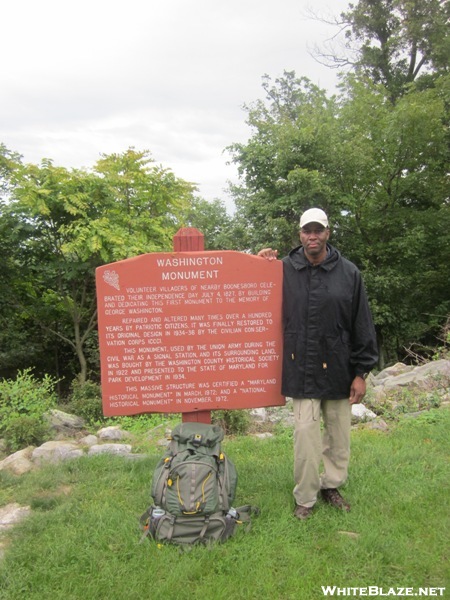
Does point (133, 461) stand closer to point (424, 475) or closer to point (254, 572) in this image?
point (254, 572)

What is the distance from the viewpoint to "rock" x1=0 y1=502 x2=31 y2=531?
128 inches

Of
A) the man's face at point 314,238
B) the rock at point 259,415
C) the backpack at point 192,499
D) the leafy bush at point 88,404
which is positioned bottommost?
the leafy bush at point 88,404

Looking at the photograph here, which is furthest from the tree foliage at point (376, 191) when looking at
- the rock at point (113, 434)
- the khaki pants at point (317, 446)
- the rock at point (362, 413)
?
the khaki pants at point (317, 446)

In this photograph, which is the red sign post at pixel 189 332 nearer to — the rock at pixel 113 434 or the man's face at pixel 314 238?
the man's face at pixel 314 238

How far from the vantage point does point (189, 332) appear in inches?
127

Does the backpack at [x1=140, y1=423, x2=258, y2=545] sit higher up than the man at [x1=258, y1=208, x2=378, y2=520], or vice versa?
the man at [x1=258, y1=208, x2=378, y2=520]

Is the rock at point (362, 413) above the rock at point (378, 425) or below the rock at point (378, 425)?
below

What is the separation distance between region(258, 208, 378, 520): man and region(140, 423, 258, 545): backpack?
50 centimetres

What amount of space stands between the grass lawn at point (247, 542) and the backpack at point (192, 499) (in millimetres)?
82

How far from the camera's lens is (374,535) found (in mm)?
2834

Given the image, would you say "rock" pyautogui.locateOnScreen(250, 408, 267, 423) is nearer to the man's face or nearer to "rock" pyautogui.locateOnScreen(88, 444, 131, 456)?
"rock" pyautogui.locateOnScreen(88, 444, 131, 456)

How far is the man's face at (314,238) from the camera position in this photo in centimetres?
300

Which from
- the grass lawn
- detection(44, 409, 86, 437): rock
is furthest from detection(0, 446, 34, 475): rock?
detection(44, 409, 86, 437): rock

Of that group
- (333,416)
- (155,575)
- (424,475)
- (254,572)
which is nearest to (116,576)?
(155,575)
